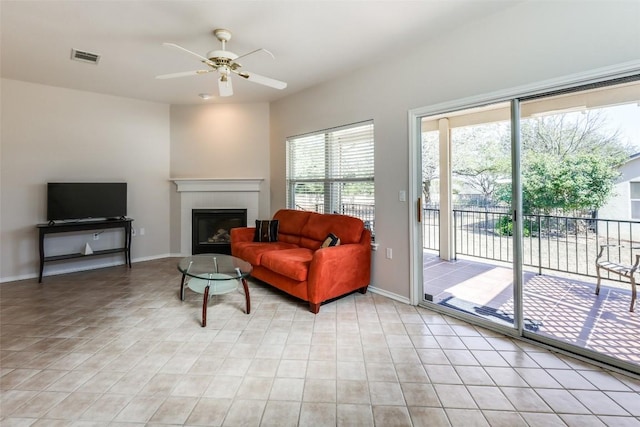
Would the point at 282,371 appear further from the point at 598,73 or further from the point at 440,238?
the point at 440,238

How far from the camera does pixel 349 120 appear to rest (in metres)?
3.90

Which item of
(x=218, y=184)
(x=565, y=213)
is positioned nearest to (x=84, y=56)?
(x=218, y=184)

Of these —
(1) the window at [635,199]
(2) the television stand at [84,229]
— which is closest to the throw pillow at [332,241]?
(1) the window at [635,199]

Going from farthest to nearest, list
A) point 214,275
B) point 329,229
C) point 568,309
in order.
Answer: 1. point 329,229
2. point 214,275
3. point 568,309

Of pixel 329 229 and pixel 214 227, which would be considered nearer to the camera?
pixel 329 229

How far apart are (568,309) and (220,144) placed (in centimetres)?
530

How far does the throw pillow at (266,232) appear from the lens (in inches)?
170

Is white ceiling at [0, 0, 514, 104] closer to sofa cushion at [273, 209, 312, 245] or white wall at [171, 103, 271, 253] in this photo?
white wall at [171, 103, 271, 253]

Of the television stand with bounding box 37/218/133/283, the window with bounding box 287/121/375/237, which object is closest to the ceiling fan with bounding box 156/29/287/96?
the window with bounding box 287/121/375/237

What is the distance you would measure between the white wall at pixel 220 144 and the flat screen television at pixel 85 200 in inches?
36.5

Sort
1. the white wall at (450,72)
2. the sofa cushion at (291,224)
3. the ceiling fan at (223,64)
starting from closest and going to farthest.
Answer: the white wall at (450,72), the ceiling fan at (223,64), the sofa cushion at (291,224)

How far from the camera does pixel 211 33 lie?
2875mm

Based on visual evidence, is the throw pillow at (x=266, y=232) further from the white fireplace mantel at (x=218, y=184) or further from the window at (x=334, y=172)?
the white fireplace mantel at (x=218, y=184)

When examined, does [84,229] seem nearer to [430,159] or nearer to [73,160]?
[73,160]
